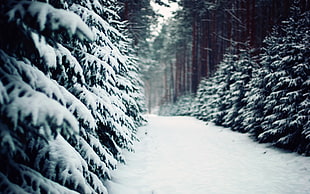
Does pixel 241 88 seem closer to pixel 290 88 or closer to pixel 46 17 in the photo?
pixel 290 88

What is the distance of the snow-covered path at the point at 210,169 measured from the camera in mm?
4980

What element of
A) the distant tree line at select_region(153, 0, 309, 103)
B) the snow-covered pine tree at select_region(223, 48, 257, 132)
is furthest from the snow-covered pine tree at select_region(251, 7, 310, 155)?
the distant tree line at select_region(153, 0, 309, 103)

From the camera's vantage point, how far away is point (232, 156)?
24.4 feet

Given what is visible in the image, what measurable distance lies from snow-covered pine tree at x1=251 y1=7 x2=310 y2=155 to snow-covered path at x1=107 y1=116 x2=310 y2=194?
0.70m

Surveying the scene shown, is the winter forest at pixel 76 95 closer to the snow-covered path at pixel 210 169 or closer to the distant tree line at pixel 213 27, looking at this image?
the snow-covered path at pixel 210 169

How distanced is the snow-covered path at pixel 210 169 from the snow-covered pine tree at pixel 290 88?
0.70 meters

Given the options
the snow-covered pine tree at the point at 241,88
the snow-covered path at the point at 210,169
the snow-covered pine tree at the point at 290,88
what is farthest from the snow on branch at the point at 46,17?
the snow-covered pine tree at the point at 241,88

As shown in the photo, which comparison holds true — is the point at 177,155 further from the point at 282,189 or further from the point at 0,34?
the point at 0,34

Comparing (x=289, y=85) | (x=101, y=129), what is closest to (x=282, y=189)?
(x=289, y=85)

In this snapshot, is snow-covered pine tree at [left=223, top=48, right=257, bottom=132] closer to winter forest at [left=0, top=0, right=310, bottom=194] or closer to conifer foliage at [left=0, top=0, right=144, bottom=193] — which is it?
winter forest at [left=0, top=0, right=310, bottom=194]

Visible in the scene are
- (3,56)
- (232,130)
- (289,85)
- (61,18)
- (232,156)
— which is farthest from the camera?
(232,130)

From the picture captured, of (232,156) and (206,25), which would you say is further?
(206,25)

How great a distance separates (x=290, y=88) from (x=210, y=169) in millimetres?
3989

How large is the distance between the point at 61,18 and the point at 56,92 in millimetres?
792
